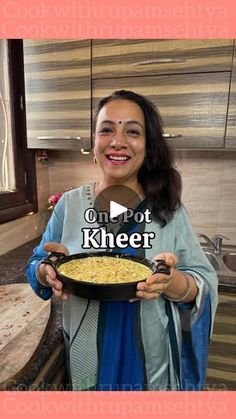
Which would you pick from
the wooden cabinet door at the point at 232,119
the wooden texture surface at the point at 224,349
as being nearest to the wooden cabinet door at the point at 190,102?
the wooden cabinet door at the point at 232,119

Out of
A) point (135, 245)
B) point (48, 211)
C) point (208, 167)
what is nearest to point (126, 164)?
point (135, 245)

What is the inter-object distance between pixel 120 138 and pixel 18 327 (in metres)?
0.54

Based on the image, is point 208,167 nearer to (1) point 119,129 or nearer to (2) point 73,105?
(2) point 73,105

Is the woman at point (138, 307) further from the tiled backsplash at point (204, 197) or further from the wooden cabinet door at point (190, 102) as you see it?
the tiled backsplash at point (204, 197)

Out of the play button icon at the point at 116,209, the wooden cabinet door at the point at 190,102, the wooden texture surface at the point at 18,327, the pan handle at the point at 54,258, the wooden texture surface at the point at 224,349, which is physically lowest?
the wooden texture surface at the point at 224,349

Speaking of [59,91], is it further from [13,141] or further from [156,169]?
[156,169]

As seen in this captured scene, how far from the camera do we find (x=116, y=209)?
68 centimetres

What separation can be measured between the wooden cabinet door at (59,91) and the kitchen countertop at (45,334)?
22.9 inches

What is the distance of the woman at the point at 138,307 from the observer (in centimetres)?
61

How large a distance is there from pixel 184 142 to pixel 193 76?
0.26m

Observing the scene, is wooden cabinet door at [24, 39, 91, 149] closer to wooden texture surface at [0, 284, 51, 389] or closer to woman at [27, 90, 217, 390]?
woman at [27, 90, 217, 390]

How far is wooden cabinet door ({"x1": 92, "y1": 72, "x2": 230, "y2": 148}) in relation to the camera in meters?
1.06

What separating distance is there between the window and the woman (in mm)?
794

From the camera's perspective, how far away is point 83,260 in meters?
0.61
